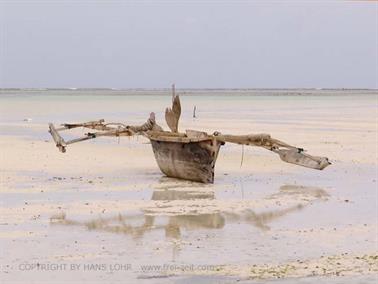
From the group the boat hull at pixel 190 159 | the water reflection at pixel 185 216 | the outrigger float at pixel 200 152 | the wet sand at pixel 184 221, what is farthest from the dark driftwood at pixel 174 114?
the water reflection at pixel 185 216

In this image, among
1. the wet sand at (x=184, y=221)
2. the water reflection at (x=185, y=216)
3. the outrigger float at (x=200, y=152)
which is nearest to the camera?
the wet sand at (x=184, y=221)

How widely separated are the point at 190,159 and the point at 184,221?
404cm

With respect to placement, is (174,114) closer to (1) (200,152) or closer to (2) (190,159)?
(2) (190,159)

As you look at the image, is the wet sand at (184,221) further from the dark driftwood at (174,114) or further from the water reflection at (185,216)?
the dark driftwood at (174,114)

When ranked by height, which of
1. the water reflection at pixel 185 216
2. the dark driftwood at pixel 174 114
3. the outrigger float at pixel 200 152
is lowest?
the water reflection at pixel 185 216

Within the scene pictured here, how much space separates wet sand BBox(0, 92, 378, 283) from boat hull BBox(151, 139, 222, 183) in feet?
0.78

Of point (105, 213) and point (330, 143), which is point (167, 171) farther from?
point (330, 143)

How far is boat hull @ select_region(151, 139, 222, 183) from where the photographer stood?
1430 centimetres

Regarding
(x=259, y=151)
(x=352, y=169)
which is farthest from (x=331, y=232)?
(x=259, y=151)

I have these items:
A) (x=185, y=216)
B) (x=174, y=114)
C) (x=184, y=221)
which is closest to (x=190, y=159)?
(x=174, y=114)

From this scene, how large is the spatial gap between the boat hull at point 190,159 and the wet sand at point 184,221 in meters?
0.24

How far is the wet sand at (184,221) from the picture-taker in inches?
313

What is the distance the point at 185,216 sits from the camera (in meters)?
11.1

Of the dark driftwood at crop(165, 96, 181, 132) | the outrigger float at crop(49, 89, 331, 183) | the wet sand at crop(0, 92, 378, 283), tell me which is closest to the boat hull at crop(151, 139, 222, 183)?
the outrigger float at crop(49, 89, 331, 183)
